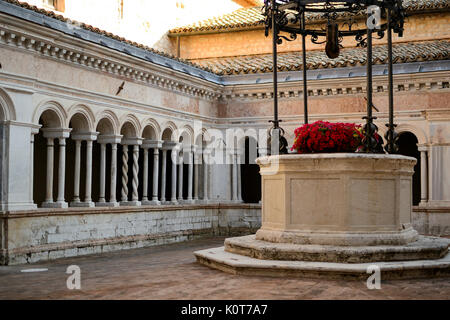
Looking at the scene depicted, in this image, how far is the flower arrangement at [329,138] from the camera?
10062 millimetres

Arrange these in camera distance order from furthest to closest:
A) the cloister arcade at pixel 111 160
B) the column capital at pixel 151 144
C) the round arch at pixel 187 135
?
the round arch at pixel 187 135 < the column capital at pixel 151 144 < the cloister arcade at pixel 111 160

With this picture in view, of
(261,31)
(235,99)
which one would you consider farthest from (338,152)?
(261,31)

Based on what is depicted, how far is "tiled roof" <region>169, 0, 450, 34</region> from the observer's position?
21406mm

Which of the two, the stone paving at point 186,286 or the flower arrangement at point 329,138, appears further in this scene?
the flower arrangement at point 329,138

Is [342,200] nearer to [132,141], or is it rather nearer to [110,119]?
[110,119]

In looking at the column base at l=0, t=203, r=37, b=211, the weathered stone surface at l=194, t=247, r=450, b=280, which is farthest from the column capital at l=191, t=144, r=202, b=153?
the weathered stone surface at l=194, t=247, r=450, b=280

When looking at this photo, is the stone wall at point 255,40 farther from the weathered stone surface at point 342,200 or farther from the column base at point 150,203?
the weathered stone surface at point 342,200

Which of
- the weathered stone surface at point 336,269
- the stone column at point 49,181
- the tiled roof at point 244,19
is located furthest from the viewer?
the tiled roof at point 244,19

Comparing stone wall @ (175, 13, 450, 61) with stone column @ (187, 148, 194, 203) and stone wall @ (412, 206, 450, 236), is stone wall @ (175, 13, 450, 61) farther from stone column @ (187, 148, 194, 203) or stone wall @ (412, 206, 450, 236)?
stone wall @ (412, 206, 450, 236)

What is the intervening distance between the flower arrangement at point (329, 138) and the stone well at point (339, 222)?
0.40 meters

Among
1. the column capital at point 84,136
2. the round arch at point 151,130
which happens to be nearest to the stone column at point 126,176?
the round arch at point 151,130

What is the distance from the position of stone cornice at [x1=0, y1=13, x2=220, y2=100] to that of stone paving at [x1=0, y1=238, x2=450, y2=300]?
14.2 ft

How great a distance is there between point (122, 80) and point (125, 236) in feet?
11.9

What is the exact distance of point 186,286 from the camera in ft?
28.4
